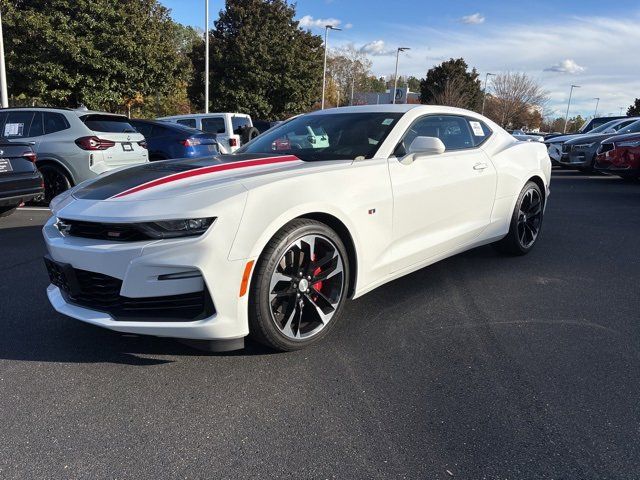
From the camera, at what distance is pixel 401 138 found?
3.68 m

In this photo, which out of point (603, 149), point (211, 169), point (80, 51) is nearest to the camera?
point (211, 169)

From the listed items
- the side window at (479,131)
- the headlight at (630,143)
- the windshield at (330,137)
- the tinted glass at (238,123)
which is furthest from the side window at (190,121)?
the headlight at (630,143)

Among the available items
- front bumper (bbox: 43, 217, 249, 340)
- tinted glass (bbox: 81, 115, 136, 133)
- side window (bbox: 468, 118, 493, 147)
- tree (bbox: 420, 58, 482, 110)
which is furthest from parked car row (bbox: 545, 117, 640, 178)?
tree (bbox: 420, 58, 482, 110)

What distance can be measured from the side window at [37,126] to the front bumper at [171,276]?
6076 mm

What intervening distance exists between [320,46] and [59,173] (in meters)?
29.6

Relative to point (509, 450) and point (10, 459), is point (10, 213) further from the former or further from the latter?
point (509, 450)

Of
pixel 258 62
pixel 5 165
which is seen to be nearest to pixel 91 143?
pixel 5 165

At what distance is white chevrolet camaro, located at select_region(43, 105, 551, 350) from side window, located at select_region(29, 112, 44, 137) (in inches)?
202

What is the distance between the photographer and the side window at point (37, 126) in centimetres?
769

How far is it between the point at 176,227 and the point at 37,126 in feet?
21.6

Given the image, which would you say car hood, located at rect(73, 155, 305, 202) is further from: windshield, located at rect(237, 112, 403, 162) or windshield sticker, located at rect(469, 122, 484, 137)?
windshield sticker, located at rect(469, 122, 484, 137)

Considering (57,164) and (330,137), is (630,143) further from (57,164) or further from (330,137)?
(57,164)

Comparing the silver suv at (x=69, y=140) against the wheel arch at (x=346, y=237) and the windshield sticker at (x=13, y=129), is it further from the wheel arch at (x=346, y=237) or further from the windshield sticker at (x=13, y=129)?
the wheel arch at (x=346, y=237)

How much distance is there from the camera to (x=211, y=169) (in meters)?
3.12
